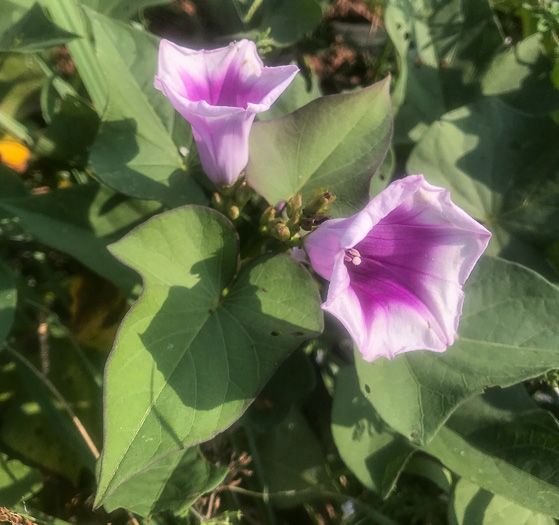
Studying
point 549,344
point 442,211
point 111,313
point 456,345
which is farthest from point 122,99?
point 549,344

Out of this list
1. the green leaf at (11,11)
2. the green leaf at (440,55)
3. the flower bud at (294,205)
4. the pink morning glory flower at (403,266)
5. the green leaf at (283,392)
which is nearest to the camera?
the pink morning glory flower at (403,266)

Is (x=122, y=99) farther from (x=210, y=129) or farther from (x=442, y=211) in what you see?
(x=442, y=211)

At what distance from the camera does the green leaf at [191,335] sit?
→ 1.93ft

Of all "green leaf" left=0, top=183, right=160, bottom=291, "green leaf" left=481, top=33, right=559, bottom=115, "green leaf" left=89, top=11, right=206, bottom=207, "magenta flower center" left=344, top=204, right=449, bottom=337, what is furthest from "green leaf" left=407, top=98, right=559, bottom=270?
"green leaf" left=0, top=183, right=160, bottom=291

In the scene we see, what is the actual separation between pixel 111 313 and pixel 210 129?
0.55 metres

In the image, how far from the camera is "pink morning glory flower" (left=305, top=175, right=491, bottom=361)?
53 cm

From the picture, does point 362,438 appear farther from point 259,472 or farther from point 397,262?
point 397,262

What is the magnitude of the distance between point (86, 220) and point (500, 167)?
2.67 ft

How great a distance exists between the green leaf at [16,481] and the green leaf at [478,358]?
652 mm

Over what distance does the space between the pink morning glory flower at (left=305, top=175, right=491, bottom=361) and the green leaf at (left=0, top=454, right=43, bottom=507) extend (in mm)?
703

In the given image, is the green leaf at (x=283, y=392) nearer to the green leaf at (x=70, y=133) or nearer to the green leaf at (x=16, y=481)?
the green leaf at (x=16, y=481)

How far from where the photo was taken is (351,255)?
683 mm

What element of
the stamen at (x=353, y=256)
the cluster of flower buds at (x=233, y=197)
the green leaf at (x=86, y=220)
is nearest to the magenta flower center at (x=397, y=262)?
the stamen at (x=353, y=256)

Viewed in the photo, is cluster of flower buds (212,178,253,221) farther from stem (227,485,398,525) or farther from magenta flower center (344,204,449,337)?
stem (227,485,398,525)
